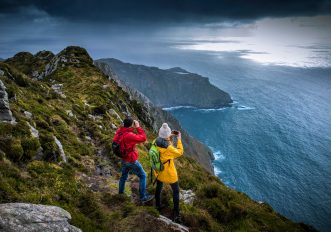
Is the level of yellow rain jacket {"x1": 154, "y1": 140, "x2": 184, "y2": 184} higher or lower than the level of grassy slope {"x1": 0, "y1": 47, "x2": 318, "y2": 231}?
higher

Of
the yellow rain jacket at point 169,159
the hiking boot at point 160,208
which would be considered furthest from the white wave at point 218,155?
the yellow rain jacket at point 169,159

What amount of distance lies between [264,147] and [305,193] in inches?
2170

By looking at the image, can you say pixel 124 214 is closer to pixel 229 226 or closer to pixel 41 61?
pixel 229 226

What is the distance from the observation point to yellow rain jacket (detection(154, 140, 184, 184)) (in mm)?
10656

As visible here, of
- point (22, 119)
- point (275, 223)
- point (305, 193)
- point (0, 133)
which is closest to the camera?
point (0, 133)

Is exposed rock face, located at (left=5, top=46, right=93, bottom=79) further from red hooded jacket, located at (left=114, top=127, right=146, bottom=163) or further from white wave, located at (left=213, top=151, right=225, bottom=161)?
white wave, located at (left=213, top=151, right=225, bottom=161)

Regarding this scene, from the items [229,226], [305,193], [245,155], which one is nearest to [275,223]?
[229,226]

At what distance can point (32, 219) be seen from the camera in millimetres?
7410

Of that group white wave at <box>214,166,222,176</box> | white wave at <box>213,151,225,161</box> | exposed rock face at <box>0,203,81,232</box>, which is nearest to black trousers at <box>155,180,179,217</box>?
exposed rock face at <box>0,203,81,232</box>

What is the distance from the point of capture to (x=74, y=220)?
350 inches

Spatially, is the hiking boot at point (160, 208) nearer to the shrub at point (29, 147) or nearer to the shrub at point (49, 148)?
the shrub at point (49, 148)

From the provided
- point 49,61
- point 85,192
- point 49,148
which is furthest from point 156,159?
point 49,61

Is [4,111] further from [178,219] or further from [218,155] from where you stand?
[218,155]

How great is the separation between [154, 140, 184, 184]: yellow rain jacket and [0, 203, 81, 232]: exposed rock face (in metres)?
4.00
